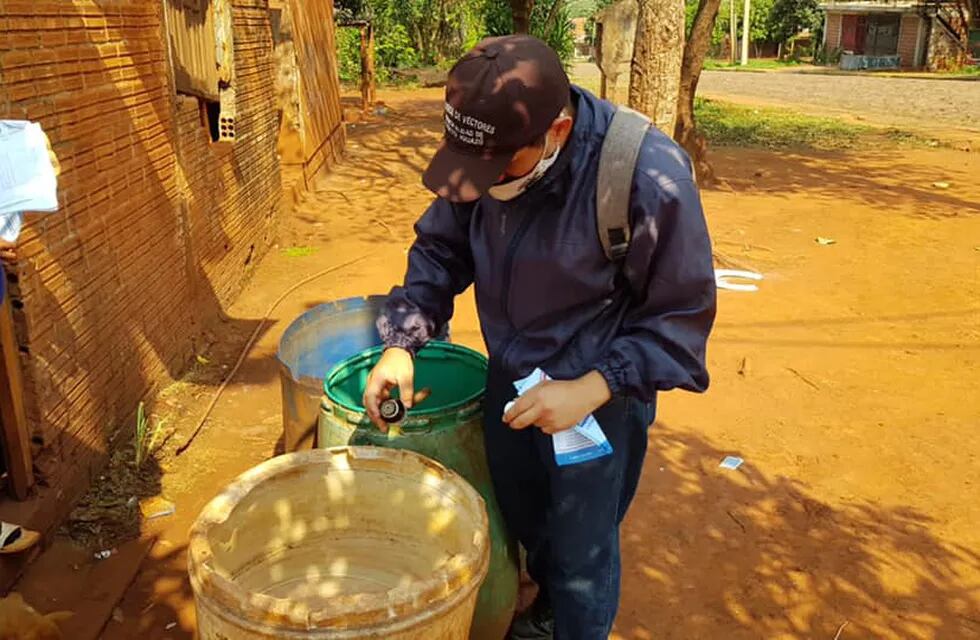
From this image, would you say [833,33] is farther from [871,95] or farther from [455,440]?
[455,440]

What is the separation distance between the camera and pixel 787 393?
4.71 metres

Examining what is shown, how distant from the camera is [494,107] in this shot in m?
1.64

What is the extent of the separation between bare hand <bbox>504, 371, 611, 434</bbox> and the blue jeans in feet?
0.60

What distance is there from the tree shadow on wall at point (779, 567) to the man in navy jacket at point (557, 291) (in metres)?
0.88

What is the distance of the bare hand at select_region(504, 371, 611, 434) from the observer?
1.80 meters

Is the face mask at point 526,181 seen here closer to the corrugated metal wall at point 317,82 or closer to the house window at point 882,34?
the corrugated metal wall at point 317,82

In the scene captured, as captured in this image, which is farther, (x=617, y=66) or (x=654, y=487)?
(x=617, y=66)

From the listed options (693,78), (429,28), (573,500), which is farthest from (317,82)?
(429,28)

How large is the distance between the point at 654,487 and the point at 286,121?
630 centimetres

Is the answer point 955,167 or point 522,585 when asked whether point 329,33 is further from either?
point 522,585

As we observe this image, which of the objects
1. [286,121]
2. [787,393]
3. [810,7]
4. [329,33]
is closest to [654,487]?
[787,393]

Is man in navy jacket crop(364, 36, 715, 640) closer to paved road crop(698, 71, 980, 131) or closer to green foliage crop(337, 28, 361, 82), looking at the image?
paved road crop(698, 71, 980, 131)

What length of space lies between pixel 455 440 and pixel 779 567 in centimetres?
158

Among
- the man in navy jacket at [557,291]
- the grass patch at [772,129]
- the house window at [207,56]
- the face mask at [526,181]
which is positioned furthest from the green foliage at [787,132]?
the face mask at [526,181]
